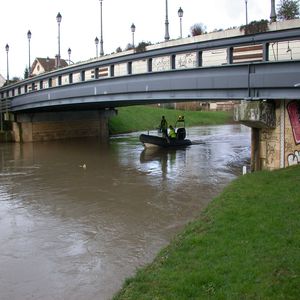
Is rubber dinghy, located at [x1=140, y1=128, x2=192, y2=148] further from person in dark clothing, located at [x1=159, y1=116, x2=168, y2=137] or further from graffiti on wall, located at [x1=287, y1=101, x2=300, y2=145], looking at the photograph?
graffiti on wall, located at [x1=287, y1=101, x2=300, y2=145]

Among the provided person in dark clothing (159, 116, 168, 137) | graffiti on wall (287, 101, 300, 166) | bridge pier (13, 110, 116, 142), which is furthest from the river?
bridge pier (13, 110, 116, 142)

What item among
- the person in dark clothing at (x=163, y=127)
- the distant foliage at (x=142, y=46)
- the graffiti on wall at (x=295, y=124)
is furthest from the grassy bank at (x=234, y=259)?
the person in dark clothing at (x=163, y=127)

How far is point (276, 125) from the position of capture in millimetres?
15305

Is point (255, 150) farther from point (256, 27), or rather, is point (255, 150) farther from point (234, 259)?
point (234, 259)

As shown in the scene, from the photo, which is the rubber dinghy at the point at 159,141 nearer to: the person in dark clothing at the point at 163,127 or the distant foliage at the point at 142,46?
the person in dark clothing at the point at 163,127

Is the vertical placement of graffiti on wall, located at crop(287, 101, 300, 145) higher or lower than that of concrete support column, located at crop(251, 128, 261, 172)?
higher

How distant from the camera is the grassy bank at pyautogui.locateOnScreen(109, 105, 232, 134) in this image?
2241 inches

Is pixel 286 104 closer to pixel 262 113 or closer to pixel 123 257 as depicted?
pixel 262 113

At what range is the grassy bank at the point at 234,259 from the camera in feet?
17.9

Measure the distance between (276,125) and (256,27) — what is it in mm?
3325

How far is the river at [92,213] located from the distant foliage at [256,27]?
5.65 metres

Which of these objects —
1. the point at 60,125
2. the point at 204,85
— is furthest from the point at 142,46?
the point at 60,125

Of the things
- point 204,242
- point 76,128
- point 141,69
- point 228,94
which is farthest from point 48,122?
point 204,242

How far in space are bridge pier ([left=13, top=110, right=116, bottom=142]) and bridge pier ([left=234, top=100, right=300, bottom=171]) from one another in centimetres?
3041
